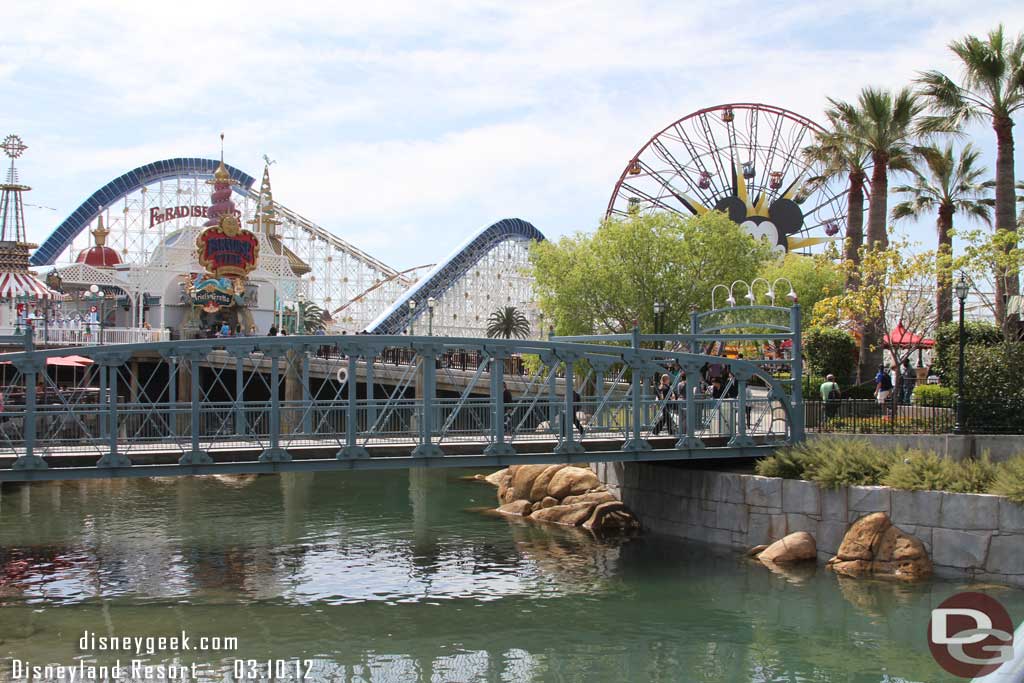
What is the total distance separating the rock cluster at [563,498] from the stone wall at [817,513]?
0.79 meters

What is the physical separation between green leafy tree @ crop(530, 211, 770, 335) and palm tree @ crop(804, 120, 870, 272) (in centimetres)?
448

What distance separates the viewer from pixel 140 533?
2642cm

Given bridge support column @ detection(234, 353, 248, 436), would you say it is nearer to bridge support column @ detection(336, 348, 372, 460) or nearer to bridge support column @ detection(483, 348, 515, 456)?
bridge support column @ detection(336, 348, 372, 460)

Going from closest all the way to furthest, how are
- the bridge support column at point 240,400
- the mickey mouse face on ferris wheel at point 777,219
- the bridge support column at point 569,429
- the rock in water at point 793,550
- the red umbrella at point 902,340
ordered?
1. the bridge support column at point 240,400
2. the rock in water at point 793,550
3. the bridge support column at point 569,429
4. the red umbrella at point 902,340
5. the mickey mouse face on ferris wheel at point 777,219

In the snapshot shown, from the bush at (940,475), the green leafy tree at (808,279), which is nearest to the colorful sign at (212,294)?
the green leafy tree at (808,279)

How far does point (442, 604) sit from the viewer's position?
1962cm

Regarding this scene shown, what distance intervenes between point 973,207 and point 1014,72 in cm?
1092

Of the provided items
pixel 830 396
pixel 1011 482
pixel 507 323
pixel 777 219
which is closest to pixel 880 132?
pixel 830 396

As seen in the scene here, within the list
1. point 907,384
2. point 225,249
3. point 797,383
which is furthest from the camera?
point 225,249

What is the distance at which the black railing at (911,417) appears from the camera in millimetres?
25266

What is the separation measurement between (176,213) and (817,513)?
7322cm

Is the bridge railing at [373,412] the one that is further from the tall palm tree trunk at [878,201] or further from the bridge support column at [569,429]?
the tall palm tree trunk at [878,201]

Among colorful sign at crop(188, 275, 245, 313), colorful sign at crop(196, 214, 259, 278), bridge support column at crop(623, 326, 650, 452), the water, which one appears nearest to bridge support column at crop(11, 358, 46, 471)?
the water

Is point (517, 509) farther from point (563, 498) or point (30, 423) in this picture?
Answer: point (30, 423)
